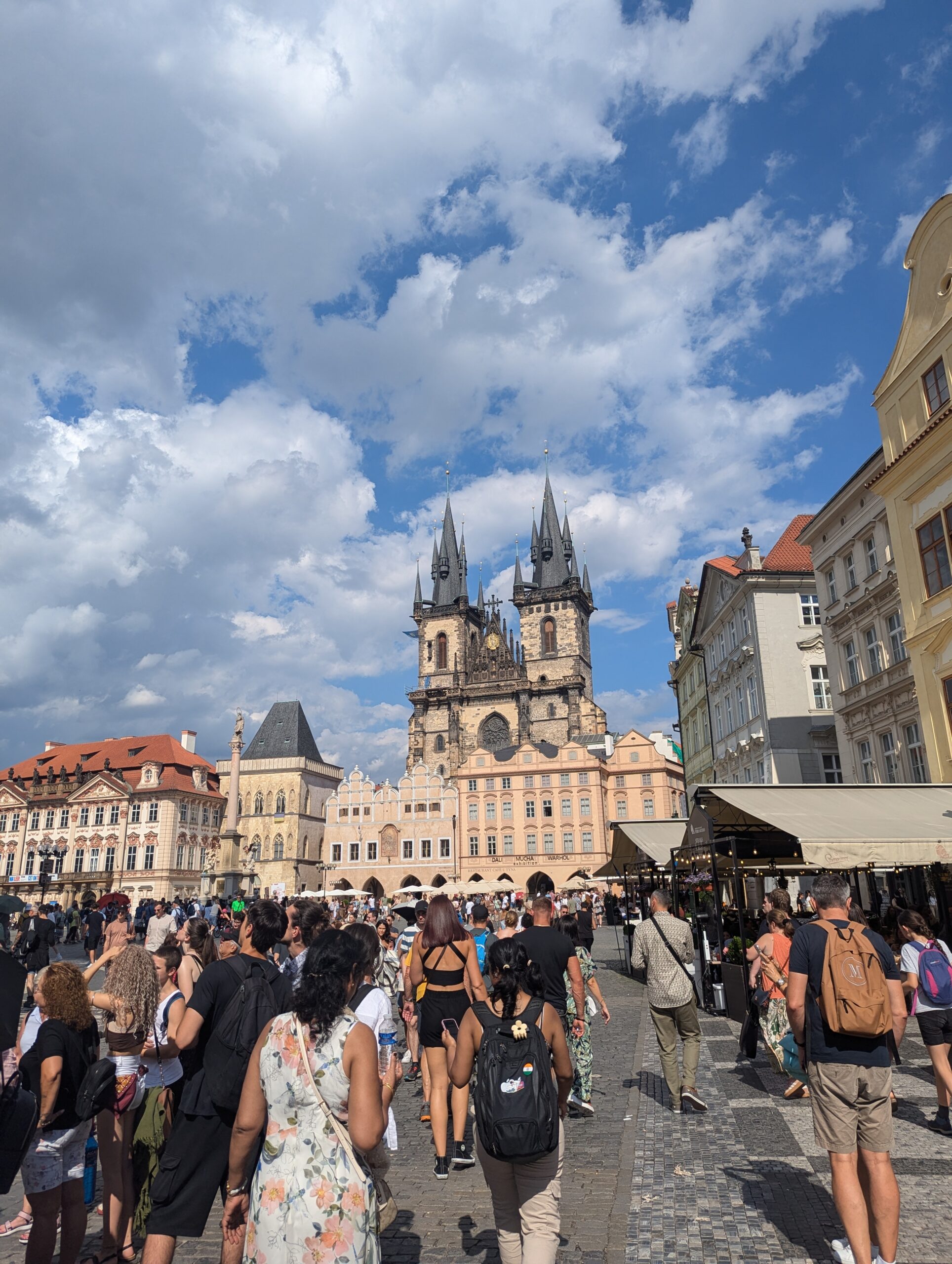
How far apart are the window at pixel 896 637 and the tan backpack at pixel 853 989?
59.2 feet

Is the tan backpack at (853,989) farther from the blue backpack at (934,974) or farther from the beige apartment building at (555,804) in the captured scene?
the beige apartment building at (555,804)

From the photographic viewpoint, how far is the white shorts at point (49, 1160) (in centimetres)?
424

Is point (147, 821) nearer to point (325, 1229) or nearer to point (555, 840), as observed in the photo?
point (555, 840)

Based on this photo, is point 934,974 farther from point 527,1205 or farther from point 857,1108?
point 527,1205

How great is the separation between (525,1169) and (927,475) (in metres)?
17.2

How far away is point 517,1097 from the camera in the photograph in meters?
3.64

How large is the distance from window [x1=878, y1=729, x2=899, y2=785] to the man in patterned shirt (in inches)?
605

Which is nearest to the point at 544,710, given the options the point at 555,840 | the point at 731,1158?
the point at 555,840

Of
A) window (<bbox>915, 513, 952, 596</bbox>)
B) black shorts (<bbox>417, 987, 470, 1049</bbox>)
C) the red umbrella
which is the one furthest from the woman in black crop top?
the red umbrella

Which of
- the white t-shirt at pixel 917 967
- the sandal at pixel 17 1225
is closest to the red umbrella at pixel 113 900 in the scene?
the sandal at pixel 17 1225

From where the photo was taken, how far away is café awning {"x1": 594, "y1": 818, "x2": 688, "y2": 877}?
61.3 feet

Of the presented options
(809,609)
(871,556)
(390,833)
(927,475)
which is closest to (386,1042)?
(927,475)

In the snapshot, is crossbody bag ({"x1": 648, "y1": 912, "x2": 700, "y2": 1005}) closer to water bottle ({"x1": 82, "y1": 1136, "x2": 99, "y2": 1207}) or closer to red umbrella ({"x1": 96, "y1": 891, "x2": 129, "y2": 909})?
water bottle ({"x1": 82, "y1": 1136, "x2": 99, "y2": 1207})

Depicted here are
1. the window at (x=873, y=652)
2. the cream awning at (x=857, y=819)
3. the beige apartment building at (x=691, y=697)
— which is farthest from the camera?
the beige apartment building at (x=691, y=697)
